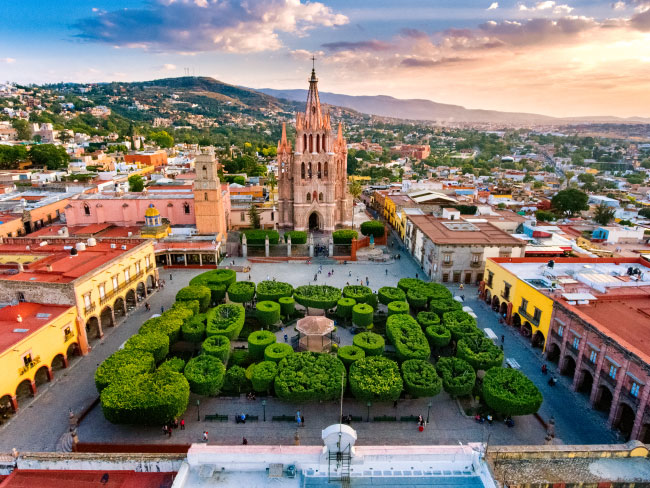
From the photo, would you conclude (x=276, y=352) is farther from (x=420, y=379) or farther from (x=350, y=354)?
(x=420, y=379)

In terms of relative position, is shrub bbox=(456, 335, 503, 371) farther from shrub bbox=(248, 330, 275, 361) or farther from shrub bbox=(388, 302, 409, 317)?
shrub bbox=(248, 330, 275, 361)

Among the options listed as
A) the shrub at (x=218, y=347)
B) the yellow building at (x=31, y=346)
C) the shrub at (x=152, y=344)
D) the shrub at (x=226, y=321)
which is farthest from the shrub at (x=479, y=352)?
the yellow building at (x=31, y=346)

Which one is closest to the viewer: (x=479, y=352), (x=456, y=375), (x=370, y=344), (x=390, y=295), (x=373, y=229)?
(x=456, y=375)

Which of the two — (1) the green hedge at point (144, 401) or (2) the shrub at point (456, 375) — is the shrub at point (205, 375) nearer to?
(1) the green hedge at point (144, 401)

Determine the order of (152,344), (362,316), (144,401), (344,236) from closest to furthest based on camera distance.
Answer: (144,401) < (152,344) < (362,316) < (344,236)

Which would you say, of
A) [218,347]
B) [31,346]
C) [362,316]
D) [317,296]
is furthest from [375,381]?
[31,346]

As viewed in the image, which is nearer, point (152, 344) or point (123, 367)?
point (123, 367)

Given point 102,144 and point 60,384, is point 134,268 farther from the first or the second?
point 102,144
